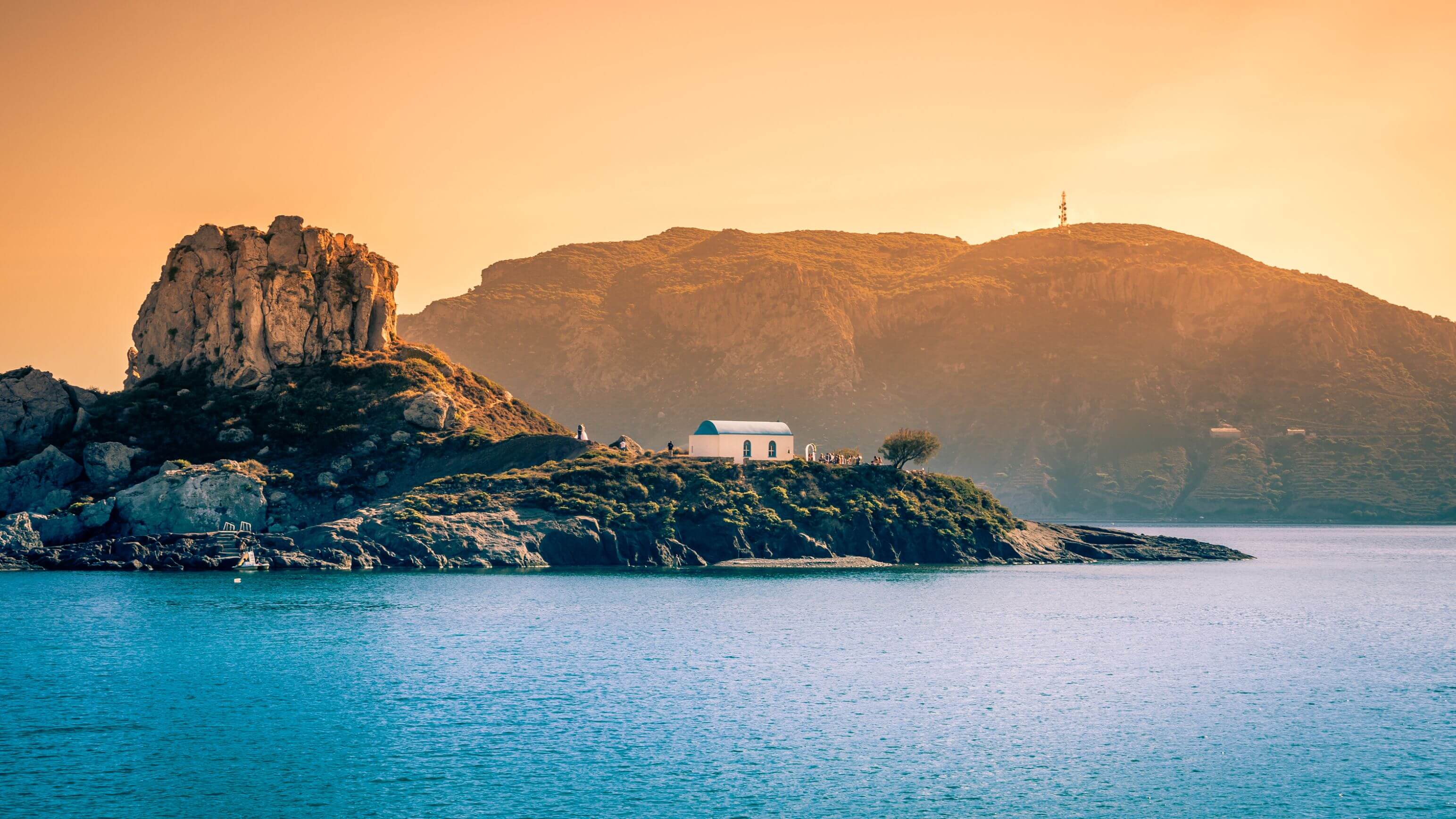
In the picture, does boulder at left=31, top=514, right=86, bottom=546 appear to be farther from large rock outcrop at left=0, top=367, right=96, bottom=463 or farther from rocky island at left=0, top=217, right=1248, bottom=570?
large rock outcrop at left=0, top=367, right=96, bottom=463

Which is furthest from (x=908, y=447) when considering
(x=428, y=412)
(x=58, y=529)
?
(x=58, y=529)

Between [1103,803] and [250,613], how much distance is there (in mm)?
59492

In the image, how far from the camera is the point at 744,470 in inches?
5438

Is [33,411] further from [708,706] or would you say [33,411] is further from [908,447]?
[708,706]

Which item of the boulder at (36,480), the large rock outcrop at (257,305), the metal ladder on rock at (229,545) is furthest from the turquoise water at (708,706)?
the large rock outcrop at (257,305)

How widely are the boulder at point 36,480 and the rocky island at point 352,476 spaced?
244mm

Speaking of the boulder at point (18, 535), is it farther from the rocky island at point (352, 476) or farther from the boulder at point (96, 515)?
the boulder at point (96, 515)

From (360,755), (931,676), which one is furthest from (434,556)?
(360,755)

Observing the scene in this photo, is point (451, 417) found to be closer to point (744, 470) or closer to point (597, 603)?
point (744, 470)

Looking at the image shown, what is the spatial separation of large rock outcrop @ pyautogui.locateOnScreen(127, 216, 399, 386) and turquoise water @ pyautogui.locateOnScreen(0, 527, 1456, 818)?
59193 millimetres

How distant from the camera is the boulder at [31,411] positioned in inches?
5413

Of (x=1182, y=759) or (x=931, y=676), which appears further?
(x=931, y=676)

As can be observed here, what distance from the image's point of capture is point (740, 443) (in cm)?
14425

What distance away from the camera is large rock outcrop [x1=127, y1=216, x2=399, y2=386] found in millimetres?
151000
